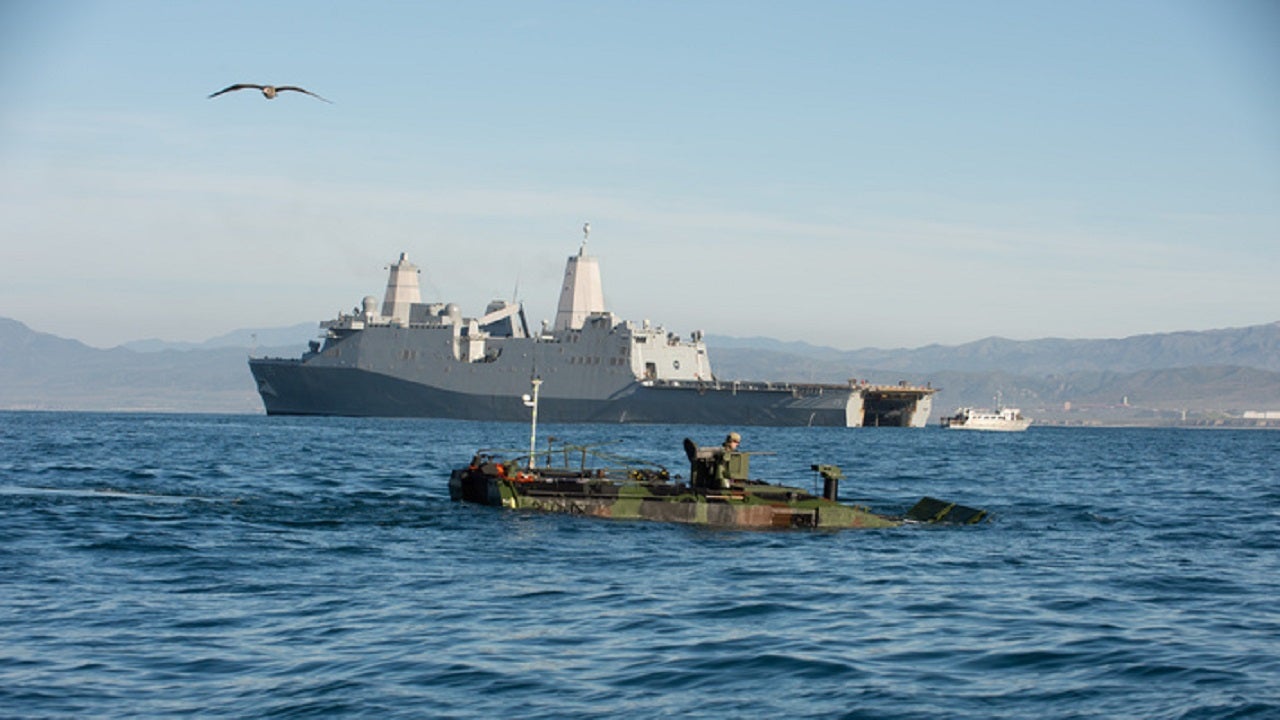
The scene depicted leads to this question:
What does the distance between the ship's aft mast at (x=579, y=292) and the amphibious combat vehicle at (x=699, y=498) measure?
259ft

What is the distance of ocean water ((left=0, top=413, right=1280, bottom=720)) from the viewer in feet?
43.2

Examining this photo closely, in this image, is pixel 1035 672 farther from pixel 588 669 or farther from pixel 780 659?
pixel 588 669

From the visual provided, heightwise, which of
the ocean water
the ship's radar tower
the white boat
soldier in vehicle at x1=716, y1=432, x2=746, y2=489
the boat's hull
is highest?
the ship's radar tower

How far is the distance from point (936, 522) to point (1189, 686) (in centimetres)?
1449

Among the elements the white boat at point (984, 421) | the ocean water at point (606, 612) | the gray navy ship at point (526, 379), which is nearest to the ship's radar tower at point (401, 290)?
the gray navy ship at point (526, 379)

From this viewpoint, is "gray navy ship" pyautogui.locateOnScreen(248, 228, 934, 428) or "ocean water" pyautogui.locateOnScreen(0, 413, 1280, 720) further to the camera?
"gray navy ship" pyautogui.locateOnScreen(248, 228, 934, 428)

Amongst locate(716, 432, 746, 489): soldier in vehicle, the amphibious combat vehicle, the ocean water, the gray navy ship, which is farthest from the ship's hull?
locate(716, 432, 746, 489): soldier in vehicle

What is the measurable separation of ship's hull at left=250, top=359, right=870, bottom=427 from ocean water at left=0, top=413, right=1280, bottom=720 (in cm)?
6373

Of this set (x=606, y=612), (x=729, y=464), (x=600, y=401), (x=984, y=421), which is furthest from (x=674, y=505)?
(x=984, y=421)

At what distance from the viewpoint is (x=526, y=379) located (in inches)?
3890

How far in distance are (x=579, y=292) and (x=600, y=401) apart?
46.0 feet

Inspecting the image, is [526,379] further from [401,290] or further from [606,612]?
[606,612]

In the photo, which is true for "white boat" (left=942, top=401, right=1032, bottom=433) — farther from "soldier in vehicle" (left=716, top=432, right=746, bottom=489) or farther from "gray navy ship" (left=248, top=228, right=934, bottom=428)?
"soldier in vehicle" (left=716, top=432, right=746, bottom=489)

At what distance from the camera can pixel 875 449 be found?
68.5 meters
